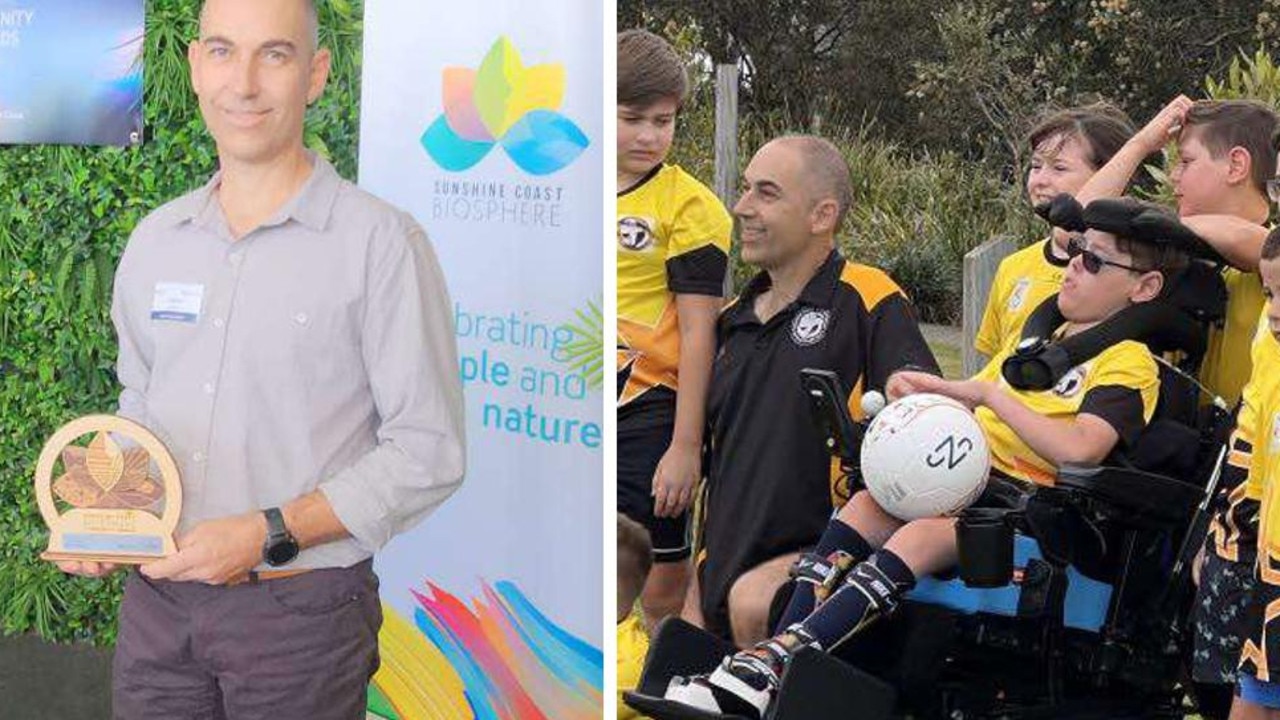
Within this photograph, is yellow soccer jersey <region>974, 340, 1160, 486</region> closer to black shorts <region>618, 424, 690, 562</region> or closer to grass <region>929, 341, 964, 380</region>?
black shorts <region>618, 424, 690, 562</region>

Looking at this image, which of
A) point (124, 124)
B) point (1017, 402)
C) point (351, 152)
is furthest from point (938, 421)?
point (124, 124)

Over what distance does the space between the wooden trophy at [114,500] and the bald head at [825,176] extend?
196 cm

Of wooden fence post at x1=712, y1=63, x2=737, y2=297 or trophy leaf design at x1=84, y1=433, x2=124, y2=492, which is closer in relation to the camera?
trophy leaf design at x1=84, y1=433, x2=124, y2=492

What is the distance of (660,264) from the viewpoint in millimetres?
4695

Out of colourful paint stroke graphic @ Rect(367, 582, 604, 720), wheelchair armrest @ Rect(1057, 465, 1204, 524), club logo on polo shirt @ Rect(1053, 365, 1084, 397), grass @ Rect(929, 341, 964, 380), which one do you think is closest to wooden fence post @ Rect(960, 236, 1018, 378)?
club logo on polo shirt @ Rect(1053, 365, 1084, 397)

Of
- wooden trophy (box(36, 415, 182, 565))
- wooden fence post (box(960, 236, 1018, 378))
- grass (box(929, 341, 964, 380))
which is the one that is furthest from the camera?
grass (box(929, 341, 964, 380))

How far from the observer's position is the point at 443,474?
10.3 feet

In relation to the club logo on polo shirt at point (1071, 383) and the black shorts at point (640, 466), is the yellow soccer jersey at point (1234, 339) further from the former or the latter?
the black shorts at point (640, 466)

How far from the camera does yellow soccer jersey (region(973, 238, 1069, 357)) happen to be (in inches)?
183

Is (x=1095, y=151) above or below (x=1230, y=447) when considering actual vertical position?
above

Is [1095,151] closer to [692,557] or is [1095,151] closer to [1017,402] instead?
[1017,402]

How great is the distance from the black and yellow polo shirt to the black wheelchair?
0.23m

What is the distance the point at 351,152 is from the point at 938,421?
1.39 meters

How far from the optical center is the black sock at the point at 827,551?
409 centimetres
